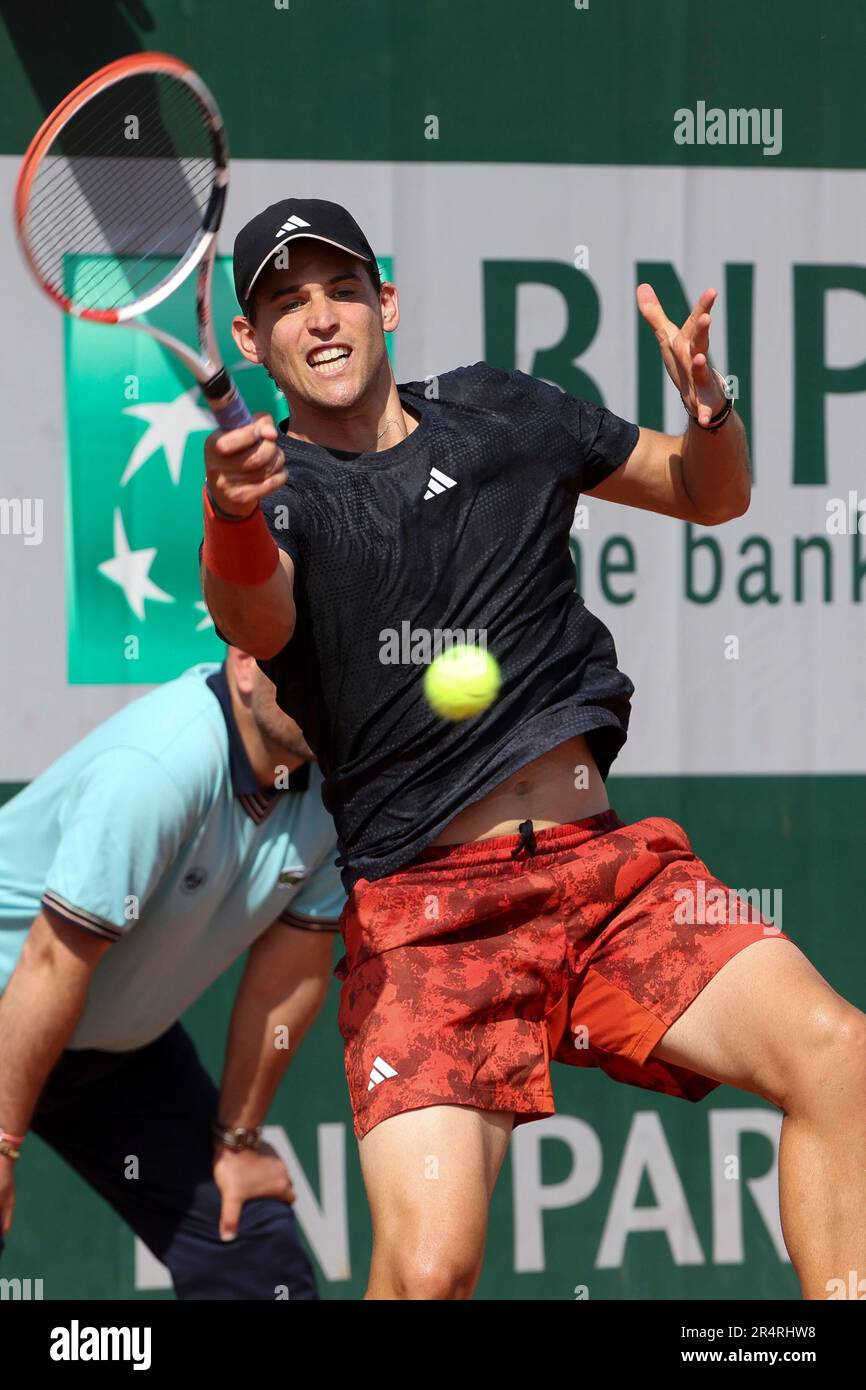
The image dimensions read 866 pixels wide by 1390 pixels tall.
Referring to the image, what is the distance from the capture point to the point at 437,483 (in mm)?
2348

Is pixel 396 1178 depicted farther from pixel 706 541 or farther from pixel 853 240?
pixel 853 240

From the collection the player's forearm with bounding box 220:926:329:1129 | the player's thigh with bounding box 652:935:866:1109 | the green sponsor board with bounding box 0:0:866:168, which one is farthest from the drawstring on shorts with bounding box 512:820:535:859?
the green sponsor board with bounding box 0:0:866:168

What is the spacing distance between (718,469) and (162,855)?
4.25 feet

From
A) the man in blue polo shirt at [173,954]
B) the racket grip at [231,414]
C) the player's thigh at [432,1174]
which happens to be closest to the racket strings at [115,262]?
the man in blue polo shirt at [173,954]

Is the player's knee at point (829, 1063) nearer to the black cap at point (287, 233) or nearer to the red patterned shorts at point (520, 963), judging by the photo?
the red patterned shorts at point (520, 963)

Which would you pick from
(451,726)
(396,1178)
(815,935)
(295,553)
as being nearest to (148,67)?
(295,553)

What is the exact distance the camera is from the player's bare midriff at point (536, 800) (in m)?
2.33

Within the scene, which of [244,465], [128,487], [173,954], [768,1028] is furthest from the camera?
[128,487]

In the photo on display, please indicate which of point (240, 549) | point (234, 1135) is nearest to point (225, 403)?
point (240, 549)

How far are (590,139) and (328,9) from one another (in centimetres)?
61

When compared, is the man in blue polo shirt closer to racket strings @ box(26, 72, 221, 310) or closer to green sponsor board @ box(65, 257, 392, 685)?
green sponsor board @ box(65, 257, 392, 685)

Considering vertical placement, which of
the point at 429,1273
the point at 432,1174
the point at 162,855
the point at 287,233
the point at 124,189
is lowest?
the point at 429,1273

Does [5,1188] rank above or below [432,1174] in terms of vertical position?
below

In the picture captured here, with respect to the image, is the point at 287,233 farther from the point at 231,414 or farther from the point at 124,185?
the point at 124,185
